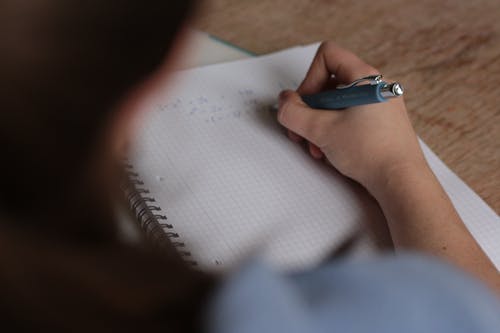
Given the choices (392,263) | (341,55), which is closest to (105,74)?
(392,263)

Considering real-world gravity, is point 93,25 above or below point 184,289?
above

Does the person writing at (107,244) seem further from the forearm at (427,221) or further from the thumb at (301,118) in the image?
the thumb at (301,118)

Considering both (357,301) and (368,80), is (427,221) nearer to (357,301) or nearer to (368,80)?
(368,80)

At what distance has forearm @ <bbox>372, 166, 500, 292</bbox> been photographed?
66cm

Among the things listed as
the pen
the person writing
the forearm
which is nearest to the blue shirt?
the person writing

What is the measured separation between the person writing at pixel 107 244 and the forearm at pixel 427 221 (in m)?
0.20

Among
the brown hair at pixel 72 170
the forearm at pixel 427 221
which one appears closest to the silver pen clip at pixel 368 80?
the forearm at pixel 427 221

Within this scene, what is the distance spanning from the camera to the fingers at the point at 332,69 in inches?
31.9

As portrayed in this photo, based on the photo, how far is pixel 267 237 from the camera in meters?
0.69

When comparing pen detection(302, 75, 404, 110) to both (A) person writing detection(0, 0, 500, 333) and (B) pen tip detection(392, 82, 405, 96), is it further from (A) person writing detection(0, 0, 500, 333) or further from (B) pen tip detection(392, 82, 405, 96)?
(A) person writing detection(0, 0, 500, 333)

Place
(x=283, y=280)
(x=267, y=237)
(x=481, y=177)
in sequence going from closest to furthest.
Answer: (x=283, y=280)
(x=267, y=237)
(x=481, y=177)

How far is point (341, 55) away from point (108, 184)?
0.53 meters

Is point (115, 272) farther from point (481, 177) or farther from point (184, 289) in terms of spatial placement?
point (481, 177)

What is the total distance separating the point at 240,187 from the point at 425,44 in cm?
39
